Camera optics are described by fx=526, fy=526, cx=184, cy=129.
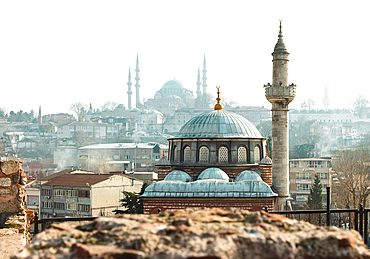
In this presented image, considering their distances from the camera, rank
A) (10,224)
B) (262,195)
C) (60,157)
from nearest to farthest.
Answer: (10,224) < (262,195) < (60,157)

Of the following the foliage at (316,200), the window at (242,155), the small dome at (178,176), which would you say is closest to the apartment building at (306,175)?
the foliage at (316,200)

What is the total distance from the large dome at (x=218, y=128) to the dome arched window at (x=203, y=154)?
0.45 meters

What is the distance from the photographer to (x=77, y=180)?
A: 30.8 meters

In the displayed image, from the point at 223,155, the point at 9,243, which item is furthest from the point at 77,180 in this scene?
the point at 9,243

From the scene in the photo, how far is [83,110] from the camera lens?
3649 inches

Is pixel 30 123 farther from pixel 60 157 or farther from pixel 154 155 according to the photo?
pixel 154 155

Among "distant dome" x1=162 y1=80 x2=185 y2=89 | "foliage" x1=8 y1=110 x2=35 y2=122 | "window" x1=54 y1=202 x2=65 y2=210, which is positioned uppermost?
"distant dome" x1=162 y1=80 x2=185 y2=89

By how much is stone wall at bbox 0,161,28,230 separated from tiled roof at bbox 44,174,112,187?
77.9 feet

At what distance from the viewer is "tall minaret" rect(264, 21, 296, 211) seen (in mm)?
17234

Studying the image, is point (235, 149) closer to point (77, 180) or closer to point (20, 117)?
point (77, 180)

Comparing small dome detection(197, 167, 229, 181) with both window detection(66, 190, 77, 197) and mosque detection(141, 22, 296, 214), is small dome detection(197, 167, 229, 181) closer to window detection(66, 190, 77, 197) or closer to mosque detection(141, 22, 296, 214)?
mosque detection(141, 22, 296, 214)

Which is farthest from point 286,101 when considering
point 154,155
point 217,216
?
point 154,155

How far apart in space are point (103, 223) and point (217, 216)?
20.9 inches

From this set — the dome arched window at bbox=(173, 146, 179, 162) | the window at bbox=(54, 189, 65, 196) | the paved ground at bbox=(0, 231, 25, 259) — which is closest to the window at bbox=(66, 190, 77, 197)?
the window at bbox=(54, 189, 65, 196)
